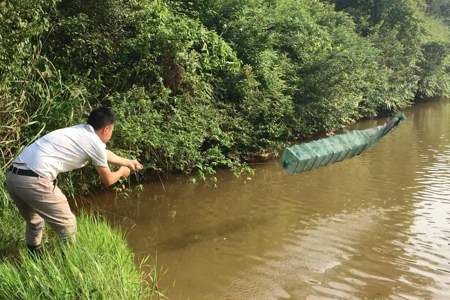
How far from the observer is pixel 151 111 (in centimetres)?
878

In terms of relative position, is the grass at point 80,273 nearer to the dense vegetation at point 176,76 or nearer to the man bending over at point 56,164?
the man bending over at point 56,164

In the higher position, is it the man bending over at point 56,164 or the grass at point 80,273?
the man bending over at point 56,164

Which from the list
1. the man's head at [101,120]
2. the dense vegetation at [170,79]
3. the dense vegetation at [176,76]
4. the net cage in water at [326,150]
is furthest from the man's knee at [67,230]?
the net cage in water at [326,150]

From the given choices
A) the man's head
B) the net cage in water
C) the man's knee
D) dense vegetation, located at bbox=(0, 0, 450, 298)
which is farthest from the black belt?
the net cage in water

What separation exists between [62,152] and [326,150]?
3820mm

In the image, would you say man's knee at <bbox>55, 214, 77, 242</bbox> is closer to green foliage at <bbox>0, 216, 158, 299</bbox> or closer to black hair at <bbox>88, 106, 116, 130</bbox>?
green foliage at <bbox>0, 216, 158, 299</bbox>

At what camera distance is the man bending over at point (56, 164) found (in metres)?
4.11

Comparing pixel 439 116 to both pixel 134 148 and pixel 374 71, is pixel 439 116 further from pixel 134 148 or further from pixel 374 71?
pixel 134 148

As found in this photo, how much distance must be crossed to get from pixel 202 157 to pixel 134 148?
5.11ft

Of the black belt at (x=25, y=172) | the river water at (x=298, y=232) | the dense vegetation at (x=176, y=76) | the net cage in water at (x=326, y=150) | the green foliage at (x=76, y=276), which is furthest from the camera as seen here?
the dense vegetation at (x=176, y=76)

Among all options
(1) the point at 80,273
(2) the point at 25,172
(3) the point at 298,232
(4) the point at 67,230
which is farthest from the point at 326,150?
(1) the point at 80,273

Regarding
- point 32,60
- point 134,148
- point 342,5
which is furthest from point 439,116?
point 32,60

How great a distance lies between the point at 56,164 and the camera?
4.16m

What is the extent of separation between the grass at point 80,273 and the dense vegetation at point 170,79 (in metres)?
0.03
